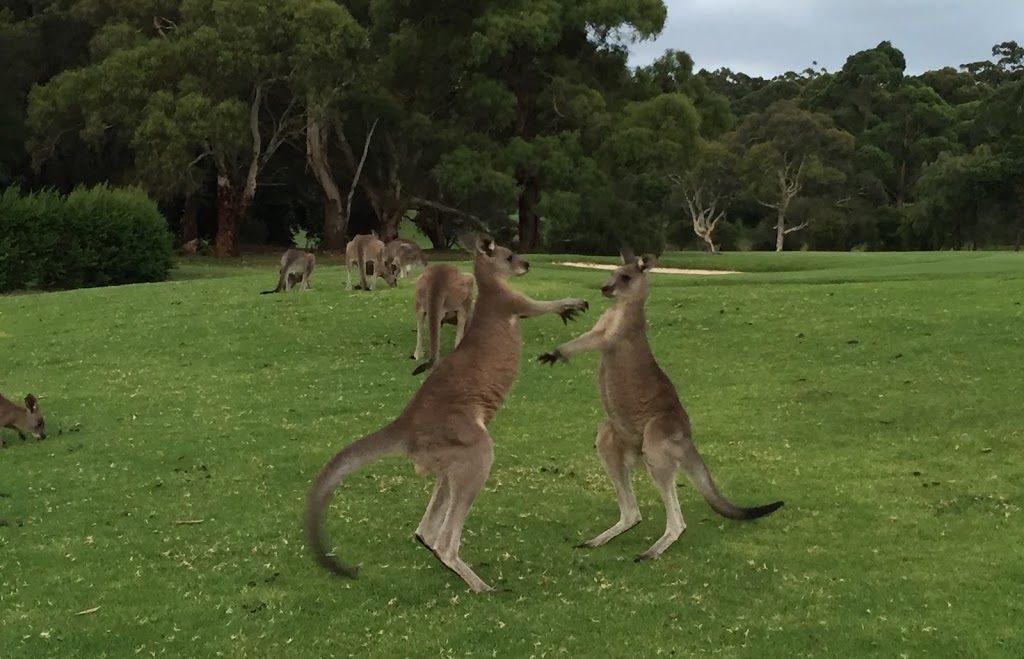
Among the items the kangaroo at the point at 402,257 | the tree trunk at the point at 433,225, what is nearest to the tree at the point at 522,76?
the tree trunk at the point at 433,225

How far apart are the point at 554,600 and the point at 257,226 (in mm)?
42296

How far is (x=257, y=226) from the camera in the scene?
148ft

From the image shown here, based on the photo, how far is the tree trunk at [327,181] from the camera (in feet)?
113

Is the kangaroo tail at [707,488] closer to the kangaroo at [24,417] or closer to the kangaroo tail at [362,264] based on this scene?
the kangaroo at [24,417]

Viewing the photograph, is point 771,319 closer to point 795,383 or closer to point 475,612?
point 795,383

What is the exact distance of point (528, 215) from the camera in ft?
117

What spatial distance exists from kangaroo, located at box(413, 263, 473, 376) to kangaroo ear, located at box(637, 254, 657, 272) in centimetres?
512

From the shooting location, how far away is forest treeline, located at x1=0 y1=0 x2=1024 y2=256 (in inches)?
1187

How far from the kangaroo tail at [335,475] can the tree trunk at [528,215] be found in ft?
96.4

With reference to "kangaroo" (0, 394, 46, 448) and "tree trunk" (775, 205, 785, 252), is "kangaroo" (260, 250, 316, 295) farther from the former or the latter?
"tree trunk" (775, 205, 785, 252)

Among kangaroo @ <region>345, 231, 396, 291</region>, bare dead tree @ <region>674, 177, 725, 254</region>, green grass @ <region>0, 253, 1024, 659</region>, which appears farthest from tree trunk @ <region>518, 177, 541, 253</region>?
green grass @ <region>0, 253, 1024, 659</region>

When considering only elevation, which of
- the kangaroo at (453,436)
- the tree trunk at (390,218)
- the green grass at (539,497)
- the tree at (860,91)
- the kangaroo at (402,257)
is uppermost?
the tree at (860,91)

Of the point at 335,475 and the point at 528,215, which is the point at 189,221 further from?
the point at 335,475

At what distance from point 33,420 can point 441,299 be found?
4441 mm
